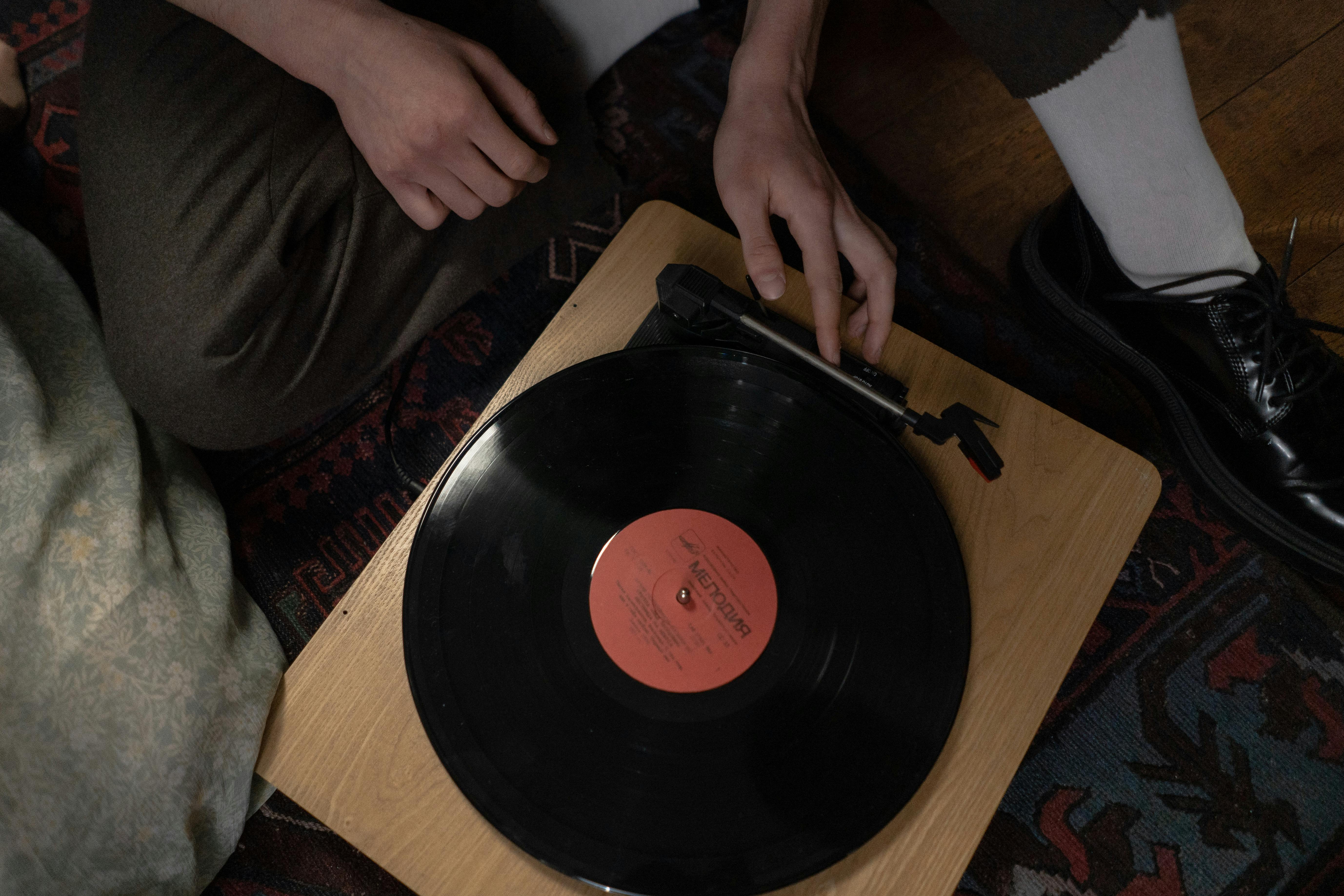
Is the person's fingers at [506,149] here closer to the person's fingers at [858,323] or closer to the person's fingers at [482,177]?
the person's fingers at [482,177]

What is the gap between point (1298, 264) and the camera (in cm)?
115

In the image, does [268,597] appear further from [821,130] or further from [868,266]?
[821,130]

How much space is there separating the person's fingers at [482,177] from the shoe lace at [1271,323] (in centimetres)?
75

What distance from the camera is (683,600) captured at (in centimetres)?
68

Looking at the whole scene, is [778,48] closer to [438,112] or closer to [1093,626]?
[438,112]

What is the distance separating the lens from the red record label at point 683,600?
2.20 ft

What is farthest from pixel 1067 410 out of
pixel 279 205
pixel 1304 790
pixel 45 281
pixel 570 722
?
pixel 45 281

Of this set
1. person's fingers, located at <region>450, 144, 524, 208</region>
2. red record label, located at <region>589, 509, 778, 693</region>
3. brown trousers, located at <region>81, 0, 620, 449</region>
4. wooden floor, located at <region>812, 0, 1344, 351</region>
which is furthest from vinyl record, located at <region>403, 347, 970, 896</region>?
wooden floor, located at <region>812, 0, 1344, 351</region>

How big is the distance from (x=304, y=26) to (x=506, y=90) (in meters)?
0.20

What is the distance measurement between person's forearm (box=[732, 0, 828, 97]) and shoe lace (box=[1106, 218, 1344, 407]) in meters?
0.50

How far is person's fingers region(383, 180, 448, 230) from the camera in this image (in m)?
0.76

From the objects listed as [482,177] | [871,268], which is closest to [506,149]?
[482,177]

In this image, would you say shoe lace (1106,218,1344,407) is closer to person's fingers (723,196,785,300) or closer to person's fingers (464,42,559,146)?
person's fingers (723,196,785,300)

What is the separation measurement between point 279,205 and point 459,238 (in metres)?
0.19
